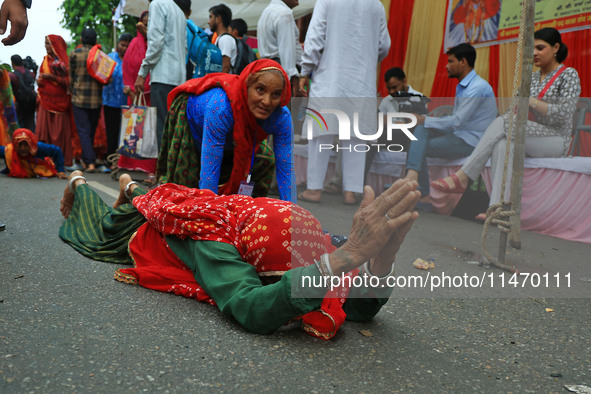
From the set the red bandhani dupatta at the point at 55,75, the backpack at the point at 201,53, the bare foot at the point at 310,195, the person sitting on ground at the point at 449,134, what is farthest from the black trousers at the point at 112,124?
the person sitting on ground at the point at 449,134

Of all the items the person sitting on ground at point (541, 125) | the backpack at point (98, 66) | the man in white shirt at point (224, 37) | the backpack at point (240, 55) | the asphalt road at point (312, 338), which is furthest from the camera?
the backpack at point (98, 66)

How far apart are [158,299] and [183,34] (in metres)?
3.44

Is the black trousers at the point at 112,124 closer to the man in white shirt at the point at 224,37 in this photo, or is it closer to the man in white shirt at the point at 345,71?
the man in white shirt at the point at 224,37

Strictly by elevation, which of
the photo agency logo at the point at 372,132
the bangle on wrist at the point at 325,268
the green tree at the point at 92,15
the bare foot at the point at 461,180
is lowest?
the bangle on wrist at the point at 325,268

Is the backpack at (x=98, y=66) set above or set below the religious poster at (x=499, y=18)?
below

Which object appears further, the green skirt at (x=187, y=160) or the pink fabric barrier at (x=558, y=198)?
the green skirt at (x=187, y=160)

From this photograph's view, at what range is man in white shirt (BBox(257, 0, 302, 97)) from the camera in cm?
467

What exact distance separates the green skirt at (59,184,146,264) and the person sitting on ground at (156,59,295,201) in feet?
1.62

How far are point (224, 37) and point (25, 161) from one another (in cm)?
249

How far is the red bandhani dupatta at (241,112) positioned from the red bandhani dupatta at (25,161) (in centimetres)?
308

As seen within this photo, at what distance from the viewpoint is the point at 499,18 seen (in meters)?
4.86

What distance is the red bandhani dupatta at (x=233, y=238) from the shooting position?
5.51 ft

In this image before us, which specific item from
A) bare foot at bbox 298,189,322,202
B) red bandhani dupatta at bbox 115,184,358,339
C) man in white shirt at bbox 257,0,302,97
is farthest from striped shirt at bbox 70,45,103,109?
bare foot at bbox 298,189,322,202

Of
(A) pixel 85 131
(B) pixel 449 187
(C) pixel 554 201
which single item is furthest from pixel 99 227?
(A) pixel 85 131
